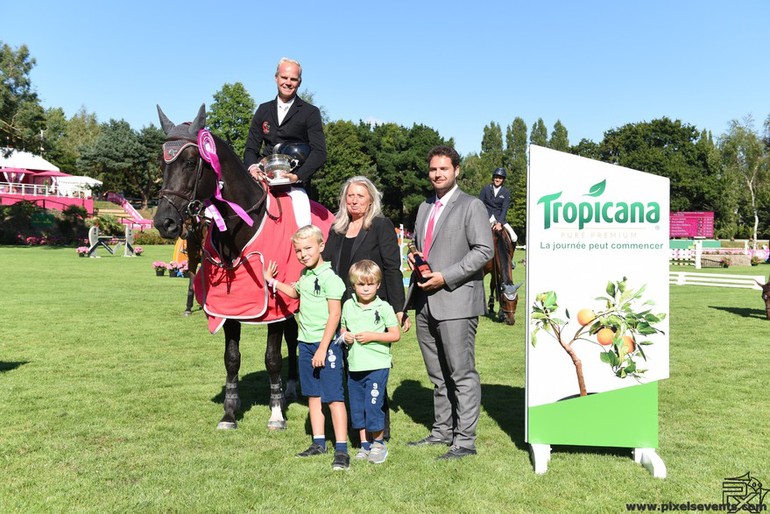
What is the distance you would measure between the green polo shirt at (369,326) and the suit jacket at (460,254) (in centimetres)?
42

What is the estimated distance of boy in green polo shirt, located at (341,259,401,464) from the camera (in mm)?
4867

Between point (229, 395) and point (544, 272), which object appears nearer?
point (544, 272)

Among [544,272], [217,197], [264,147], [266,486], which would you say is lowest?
[266,486]

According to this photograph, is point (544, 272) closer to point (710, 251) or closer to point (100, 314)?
point (100, 314)

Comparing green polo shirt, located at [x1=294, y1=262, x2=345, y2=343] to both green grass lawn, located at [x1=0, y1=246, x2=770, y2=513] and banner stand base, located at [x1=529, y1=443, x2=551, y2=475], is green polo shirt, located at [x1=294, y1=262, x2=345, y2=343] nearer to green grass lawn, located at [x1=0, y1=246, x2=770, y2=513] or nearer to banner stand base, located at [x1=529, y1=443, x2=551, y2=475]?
green grass lawn, located at [x1=0, y1=246, x2=770, y2=513]

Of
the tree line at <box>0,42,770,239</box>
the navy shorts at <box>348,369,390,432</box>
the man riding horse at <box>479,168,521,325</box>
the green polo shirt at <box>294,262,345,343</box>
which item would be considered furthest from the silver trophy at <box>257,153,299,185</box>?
the tree line at <box>0,42,770,239</box>

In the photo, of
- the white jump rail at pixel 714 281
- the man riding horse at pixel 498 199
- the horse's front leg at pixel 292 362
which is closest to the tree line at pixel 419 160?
the white jump rail at pixel 714 281

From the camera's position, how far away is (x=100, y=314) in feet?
43.2

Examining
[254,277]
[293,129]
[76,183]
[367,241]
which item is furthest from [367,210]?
[76,183]

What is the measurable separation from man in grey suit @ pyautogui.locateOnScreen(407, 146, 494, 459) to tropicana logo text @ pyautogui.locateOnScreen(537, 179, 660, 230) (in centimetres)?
55

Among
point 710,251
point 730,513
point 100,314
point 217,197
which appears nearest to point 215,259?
point 217,197

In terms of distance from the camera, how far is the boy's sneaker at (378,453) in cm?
491

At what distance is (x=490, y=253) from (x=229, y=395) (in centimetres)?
293

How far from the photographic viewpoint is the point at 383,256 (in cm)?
529
